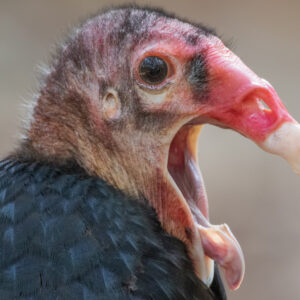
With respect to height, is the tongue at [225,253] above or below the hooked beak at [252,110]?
below

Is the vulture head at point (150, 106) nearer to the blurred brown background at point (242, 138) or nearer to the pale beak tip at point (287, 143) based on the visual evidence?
the pale beak tip at point (287, 143)

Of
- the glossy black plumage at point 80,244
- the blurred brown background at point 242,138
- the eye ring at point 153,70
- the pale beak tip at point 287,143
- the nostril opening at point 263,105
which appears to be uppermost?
the eye ring at point 153,70

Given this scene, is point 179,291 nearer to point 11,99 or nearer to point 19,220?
point 19,220

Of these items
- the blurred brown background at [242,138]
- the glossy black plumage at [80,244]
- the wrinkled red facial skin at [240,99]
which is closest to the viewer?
the glossy black plumage at [80,244]

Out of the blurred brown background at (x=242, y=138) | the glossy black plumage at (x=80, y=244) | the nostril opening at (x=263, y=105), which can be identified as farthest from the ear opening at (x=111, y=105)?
the blurred brown background at (x=242, y=138)

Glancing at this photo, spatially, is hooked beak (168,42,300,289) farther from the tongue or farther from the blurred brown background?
the blurred brown background

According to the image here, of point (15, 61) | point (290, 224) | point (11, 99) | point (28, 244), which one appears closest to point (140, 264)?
point (28, 244)
